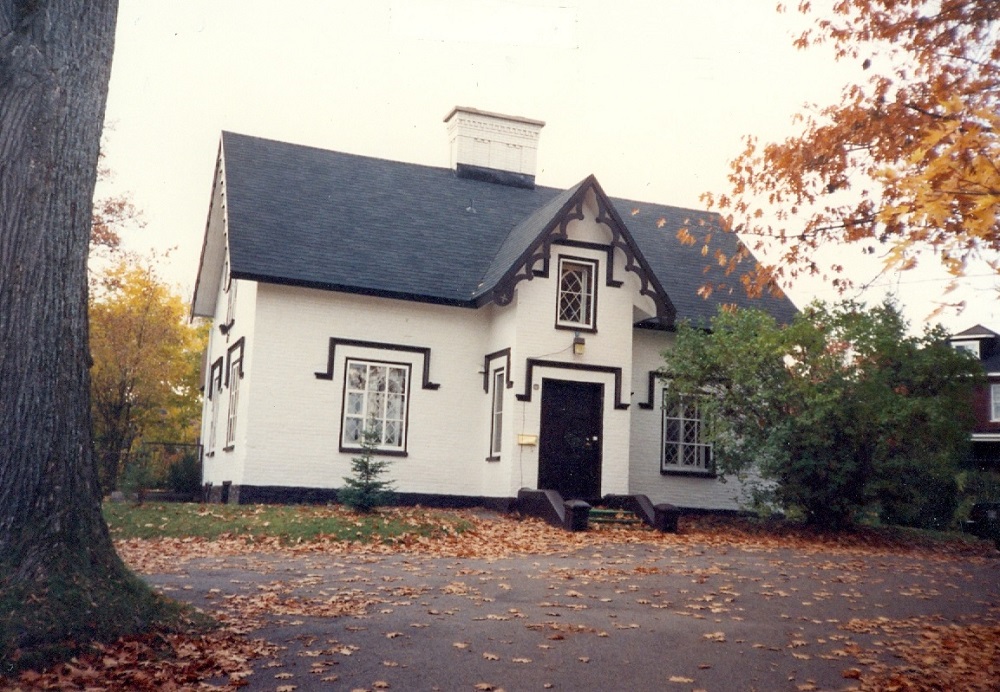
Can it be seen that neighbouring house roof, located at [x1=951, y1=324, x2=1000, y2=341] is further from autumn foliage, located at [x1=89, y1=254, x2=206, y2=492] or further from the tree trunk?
the tree trunk

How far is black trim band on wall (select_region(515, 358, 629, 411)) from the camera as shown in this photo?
65.7 feet

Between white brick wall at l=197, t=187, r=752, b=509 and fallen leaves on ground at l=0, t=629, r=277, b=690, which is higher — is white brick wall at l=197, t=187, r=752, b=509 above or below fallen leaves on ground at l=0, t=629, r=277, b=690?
above

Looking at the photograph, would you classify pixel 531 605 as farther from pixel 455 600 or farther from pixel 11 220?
pixel 11 220

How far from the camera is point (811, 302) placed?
18.1 m

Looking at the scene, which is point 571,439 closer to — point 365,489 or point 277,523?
point 365,489

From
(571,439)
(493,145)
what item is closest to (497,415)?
(571,439)

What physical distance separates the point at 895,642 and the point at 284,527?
976 cm

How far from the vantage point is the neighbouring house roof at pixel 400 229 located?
20500 millimetres

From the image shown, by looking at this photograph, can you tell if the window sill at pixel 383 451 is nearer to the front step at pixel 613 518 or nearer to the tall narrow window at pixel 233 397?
the tall narrow window at pixel 233 397

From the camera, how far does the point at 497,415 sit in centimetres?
2094

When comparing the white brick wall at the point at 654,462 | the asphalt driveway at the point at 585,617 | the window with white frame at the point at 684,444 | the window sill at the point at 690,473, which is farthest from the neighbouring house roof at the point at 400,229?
the asphalt driveway at the point at 585,617

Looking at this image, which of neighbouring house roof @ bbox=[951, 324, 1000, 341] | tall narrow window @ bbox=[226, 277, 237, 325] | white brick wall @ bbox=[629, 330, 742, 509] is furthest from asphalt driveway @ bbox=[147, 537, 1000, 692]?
neighbouring house roof @ bbox=[951, 324, 1000, 341]

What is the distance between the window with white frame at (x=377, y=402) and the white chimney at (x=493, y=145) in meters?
7.13

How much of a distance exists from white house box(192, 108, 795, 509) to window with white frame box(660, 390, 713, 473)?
0.13ft
